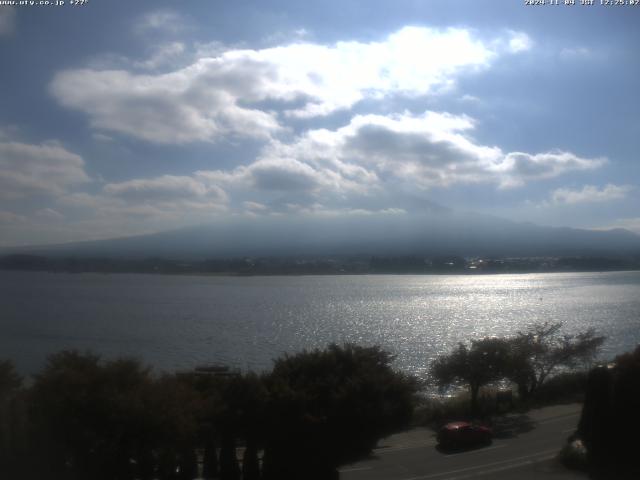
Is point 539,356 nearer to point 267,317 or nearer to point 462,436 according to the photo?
point 462,436

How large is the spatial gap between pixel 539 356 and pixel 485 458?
37.3 ft

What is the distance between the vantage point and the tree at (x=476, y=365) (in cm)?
2106

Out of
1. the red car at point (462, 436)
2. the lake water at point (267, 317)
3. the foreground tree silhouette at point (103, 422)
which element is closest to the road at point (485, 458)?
the red car at point (462, 436)

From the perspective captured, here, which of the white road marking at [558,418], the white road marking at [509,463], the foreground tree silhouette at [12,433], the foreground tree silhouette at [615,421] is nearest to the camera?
the foreground tree silhouette at [12,433]

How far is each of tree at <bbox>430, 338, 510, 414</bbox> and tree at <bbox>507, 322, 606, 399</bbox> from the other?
577mm

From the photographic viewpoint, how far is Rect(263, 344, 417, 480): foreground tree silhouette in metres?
10.8

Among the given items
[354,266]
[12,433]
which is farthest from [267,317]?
[354,266]

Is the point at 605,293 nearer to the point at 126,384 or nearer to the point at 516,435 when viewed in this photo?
the point at 516,435

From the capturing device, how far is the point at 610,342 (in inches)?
1407

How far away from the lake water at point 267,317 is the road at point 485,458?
5763 millimetres

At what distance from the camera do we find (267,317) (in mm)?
49812

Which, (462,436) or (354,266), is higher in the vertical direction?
(354,266)

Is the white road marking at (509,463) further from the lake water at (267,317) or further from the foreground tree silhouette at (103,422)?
the lake water at (267,317)

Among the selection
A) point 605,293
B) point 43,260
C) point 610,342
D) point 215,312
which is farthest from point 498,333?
A: point 43,260
